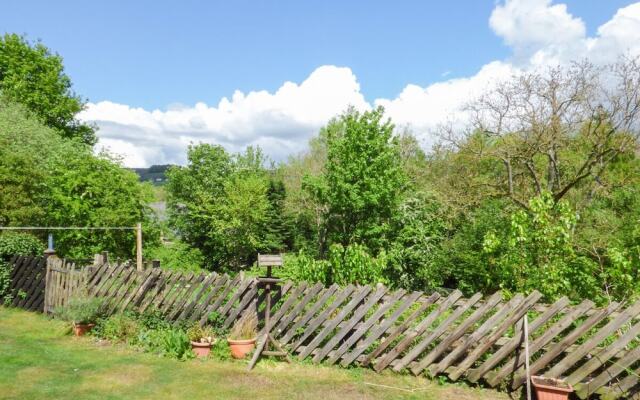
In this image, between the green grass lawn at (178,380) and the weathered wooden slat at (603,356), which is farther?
the green grass lawn at (178,380)

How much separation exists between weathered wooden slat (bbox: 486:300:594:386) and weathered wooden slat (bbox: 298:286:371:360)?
2031mm

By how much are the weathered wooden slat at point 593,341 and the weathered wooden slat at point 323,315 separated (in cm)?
284

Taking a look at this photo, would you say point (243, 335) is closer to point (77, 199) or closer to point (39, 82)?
point (77, 199)

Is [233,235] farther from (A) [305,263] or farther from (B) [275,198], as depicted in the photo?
(A) [305,263]

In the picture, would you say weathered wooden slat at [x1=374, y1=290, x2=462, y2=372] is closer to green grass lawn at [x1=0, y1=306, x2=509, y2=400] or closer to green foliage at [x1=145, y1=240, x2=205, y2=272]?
green grass lawn at [x1=0, y1=306, x2=509, y2=400]

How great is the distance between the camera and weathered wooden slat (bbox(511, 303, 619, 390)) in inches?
208

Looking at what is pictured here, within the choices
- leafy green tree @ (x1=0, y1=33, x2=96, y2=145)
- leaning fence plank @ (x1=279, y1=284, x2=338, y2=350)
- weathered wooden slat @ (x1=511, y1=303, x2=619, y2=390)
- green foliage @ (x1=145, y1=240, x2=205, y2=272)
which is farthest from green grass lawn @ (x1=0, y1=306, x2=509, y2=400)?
leafy green tree @ (x1=0, y1=33, x2=96, y2=145)

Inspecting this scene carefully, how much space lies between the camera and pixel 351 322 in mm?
6762

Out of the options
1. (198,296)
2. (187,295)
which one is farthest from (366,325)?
(187,295)

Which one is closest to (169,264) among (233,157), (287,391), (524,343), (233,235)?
(233,235)

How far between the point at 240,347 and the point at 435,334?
3.16 metres

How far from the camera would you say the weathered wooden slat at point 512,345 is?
5.55 meters

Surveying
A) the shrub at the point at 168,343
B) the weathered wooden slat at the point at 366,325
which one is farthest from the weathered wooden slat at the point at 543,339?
the shrub at the point at 168,343

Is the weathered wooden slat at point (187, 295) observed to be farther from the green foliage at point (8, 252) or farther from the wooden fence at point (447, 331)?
the green foliage at point (8, 252)
